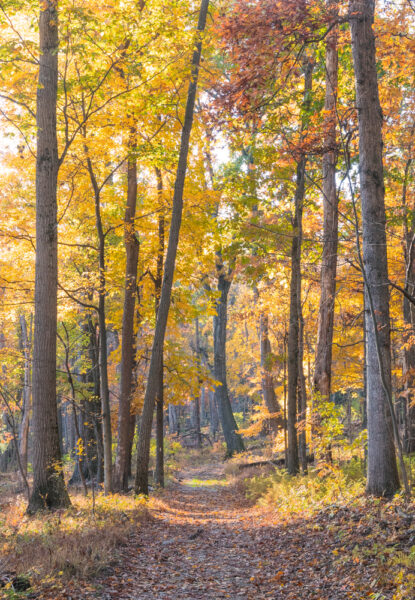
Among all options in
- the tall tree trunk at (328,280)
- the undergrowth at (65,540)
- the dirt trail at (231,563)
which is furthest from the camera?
the tall tree trunk at (328,280)

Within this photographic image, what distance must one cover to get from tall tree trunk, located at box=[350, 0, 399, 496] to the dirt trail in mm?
1309

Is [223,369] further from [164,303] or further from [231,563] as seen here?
[231,563]

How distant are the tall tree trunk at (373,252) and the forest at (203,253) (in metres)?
0.03

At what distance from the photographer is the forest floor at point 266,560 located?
4801mm

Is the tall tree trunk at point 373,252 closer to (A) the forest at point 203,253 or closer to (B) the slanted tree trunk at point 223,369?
(A) the forest at point 203,253

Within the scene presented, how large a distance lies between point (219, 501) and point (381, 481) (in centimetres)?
776

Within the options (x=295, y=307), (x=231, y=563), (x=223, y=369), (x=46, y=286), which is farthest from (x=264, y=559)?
(x=223, y=369)

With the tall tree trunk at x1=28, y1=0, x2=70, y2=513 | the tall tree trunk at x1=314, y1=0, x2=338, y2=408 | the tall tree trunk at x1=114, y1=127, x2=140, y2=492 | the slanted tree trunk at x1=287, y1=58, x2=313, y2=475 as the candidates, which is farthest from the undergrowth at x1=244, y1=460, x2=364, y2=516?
the tall tree trunk at x1=28, y1=0, x2=70, y2=513

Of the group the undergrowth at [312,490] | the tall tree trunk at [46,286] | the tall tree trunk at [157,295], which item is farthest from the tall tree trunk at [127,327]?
the undergrowth at [312,490]

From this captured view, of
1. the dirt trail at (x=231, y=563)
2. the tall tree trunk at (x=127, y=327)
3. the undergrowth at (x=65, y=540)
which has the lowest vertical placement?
the dirt trail at (x=231, y=563)

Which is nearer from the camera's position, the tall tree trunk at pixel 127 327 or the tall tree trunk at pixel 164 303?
the tall tree trunk at pixel 164 303

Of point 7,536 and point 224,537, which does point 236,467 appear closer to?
point 224,537

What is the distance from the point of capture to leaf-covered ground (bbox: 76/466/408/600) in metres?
5.08

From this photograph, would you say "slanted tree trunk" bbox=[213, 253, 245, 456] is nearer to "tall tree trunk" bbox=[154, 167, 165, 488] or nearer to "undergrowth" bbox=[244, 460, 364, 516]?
"tall tree trunk" bbox=[154, 167, 165, 488]
